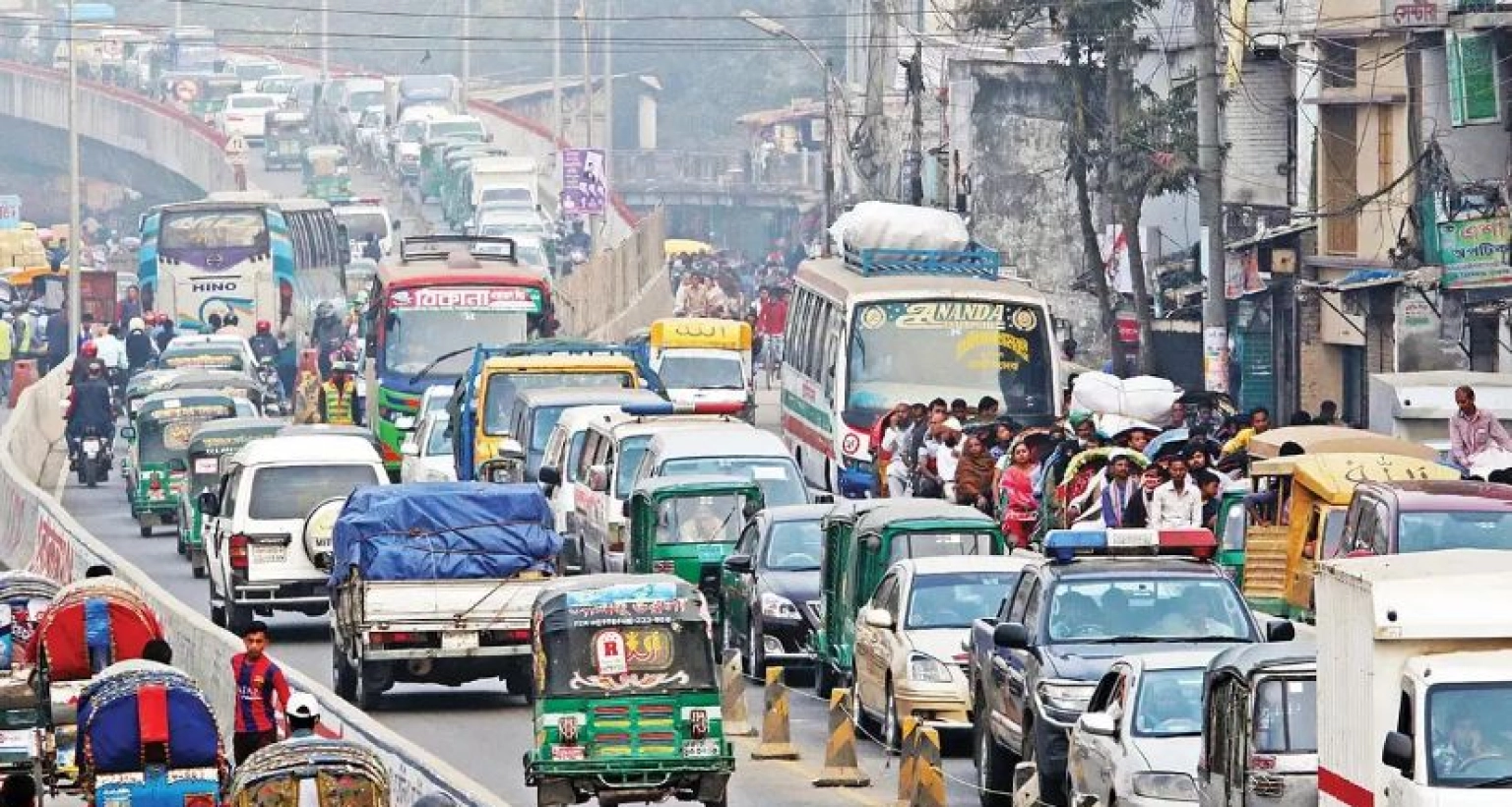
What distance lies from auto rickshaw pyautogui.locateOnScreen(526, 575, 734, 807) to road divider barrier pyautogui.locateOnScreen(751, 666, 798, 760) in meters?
3.37

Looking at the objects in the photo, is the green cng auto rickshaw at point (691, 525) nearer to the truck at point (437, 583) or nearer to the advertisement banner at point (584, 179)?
the truck at point (437, 583)

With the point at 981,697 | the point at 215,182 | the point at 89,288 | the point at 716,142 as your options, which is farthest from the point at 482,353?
the point at 716,142

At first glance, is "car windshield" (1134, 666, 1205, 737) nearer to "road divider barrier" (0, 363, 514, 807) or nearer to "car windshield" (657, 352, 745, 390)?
"road divider barrier" (0, 363, 514, 807)

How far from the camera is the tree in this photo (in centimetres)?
5159

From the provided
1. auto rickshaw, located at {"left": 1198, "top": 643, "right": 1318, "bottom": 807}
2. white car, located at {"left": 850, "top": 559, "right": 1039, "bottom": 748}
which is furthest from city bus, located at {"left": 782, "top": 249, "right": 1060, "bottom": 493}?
auto rickshaw, located at {"left": 1198, "top": 643, "right": 1318, "bottom": 807}

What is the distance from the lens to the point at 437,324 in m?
48.2

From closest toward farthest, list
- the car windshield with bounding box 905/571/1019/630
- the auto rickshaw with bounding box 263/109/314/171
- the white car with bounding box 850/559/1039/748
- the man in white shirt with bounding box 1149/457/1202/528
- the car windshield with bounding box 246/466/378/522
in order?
the white car with bounding box 850/559/1039/748
the car windshield with bounding box 905/571/1019/630
the man in white shirt with bounding box 1149/457/1202/528
the car windshield with bounding box 246/466/378/522
the auto rickshaw with bounding box 263/109/314/171

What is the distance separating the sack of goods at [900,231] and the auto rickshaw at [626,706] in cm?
2319

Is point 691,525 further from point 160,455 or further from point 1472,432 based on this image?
point 160,455

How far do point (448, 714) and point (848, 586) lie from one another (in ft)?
10.6

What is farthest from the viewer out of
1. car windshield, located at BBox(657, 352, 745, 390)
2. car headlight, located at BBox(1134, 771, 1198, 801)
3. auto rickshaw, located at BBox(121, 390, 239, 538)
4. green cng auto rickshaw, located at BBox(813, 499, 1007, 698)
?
car windshield, located at BBox(657, 352, 745, 390)

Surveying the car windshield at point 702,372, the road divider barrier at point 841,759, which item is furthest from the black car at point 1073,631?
the car windshield at point 702,372

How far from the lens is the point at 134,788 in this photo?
19672 millimetres

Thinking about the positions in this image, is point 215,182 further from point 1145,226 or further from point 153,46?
point 1145,226
